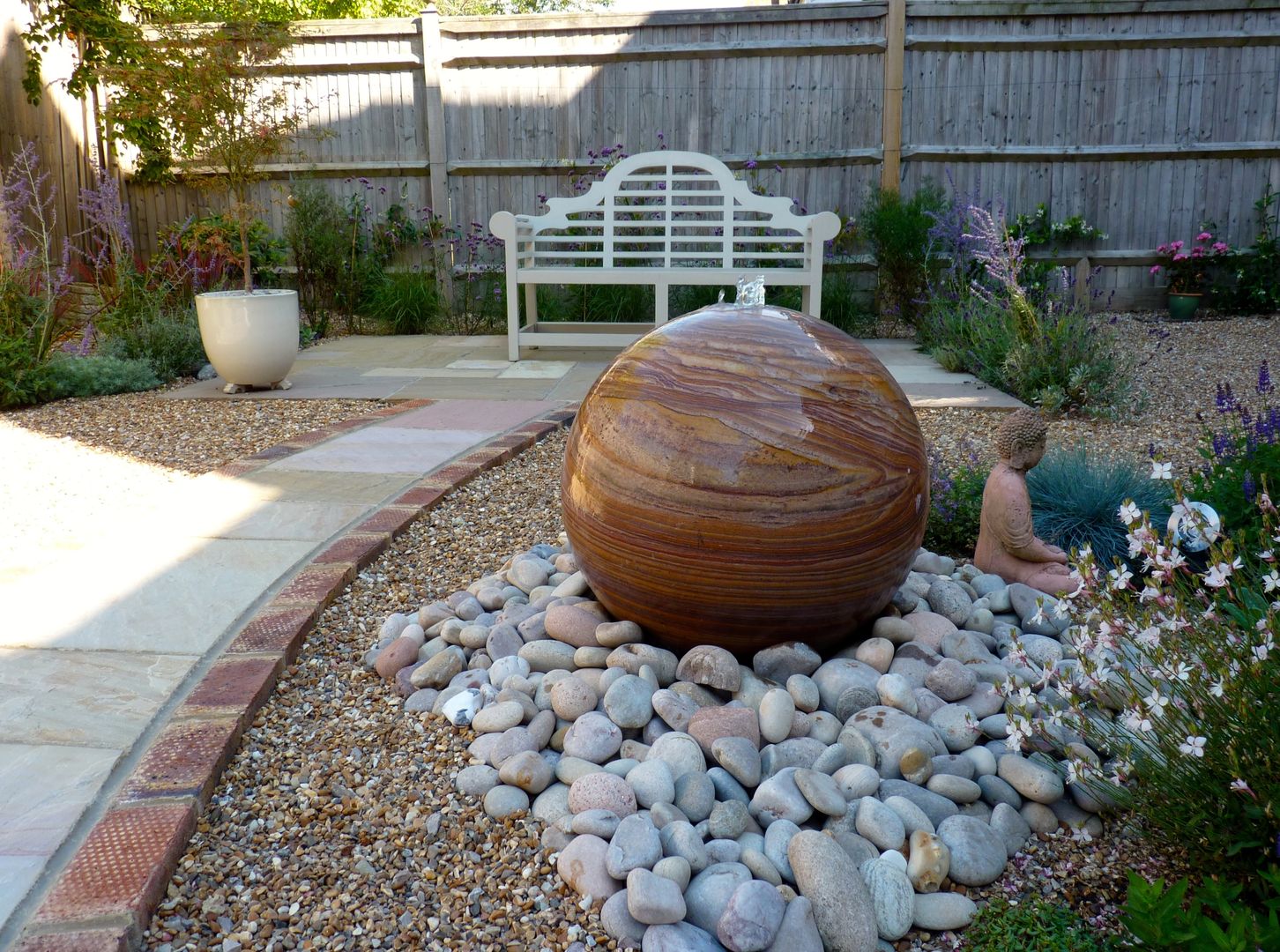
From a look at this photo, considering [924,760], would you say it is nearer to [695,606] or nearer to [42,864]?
[695,606]

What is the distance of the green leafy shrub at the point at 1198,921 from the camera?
4.24 ft

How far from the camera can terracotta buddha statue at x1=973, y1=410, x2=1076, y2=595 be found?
277 centimetres

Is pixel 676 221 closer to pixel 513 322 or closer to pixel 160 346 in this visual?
pixel 513 322

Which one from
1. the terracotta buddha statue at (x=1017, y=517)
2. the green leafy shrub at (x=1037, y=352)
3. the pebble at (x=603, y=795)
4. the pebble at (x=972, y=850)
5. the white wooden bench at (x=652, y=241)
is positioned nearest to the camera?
the pebble at (x=972, y=850)

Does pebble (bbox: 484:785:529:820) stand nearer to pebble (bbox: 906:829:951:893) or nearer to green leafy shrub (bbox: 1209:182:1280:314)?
pebble (bbox: 906:829:951:893)

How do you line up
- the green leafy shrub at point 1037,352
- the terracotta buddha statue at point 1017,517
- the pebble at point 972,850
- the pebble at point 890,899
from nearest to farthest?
1. the pebble at point 890,899
2. the pebble at point 972,850
3. the terracotta buddha statue at point 1017,517
4. the green leafy shrub at point 1037,352

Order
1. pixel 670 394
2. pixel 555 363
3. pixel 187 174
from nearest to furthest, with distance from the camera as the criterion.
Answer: pixel 670 394
pixel 555 363
pixel 187 174

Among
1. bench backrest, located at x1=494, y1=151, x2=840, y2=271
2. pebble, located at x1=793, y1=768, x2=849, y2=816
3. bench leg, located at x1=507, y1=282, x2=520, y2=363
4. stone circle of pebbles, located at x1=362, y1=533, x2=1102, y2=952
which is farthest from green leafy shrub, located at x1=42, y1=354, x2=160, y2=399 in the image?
pebble, located at x1=793, y1=768, x2=849, y2=816

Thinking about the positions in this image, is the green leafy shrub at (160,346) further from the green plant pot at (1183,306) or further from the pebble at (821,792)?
the green plant pot at (1183,306)

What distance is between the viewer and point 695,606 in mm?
2242

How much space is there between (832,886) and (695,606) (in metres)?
0.72

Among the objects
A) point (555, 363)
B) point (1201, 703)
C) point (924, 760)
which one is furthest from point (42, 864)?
point (555, 363)

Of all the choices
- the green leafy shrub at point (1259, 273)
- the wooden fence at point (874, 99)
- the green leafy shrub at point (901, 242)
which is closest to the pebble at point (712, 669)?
the green leafy shrub at point (901, 242)

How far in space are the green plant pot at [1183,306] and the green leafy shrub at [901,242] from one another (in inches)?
80.2
